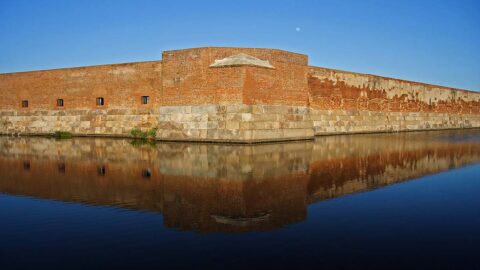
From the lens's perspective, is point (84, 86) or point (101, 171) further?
point (84, 86)

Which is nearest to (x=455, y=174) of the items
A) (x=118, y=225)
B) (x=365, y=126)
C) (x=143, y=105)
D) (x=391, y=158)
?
(x=391, y=158)

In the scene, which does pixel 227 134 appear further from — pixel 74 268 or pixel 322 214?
pixel 74 268

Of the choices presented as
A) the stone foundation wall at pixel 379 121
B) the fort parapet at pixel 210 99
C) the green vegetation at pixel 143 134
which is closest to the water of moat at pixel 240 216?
the fort parapet at pixel 210 99

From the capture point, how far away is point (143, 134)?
63.4ft

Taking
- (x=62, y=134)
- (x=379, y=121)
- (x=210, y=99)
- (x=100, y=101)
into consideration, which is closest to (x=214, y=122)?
(x=210, y=99)

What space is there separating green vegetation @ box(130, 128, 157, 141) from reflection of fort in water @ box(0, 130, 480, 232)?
19.8 feet

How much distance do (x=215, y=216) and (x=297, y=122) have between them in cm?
1370

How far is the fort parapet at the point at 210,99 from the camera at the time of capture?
1636 centimetres

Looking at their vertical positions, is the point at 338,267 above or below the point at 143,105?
below

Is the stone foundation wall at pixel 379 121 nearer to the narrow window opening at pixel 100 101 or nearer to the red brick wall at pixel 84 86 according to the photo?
the red brick wall at pixel 84 86

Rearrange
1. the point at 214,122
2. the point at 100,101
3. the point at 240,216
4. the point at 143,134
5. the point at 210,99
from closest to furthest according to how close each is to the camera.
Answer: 1. the point at 240,216
2. the point at 214,122
3. the point at 210,99
4. the point at 143,134
5. the point at 100,101

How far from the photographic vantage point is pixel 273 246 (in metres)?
3.96

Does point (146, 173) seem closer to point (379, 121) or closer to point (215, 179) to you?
point (215, 179)

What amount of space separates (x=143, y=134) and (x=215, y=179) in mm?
12312
